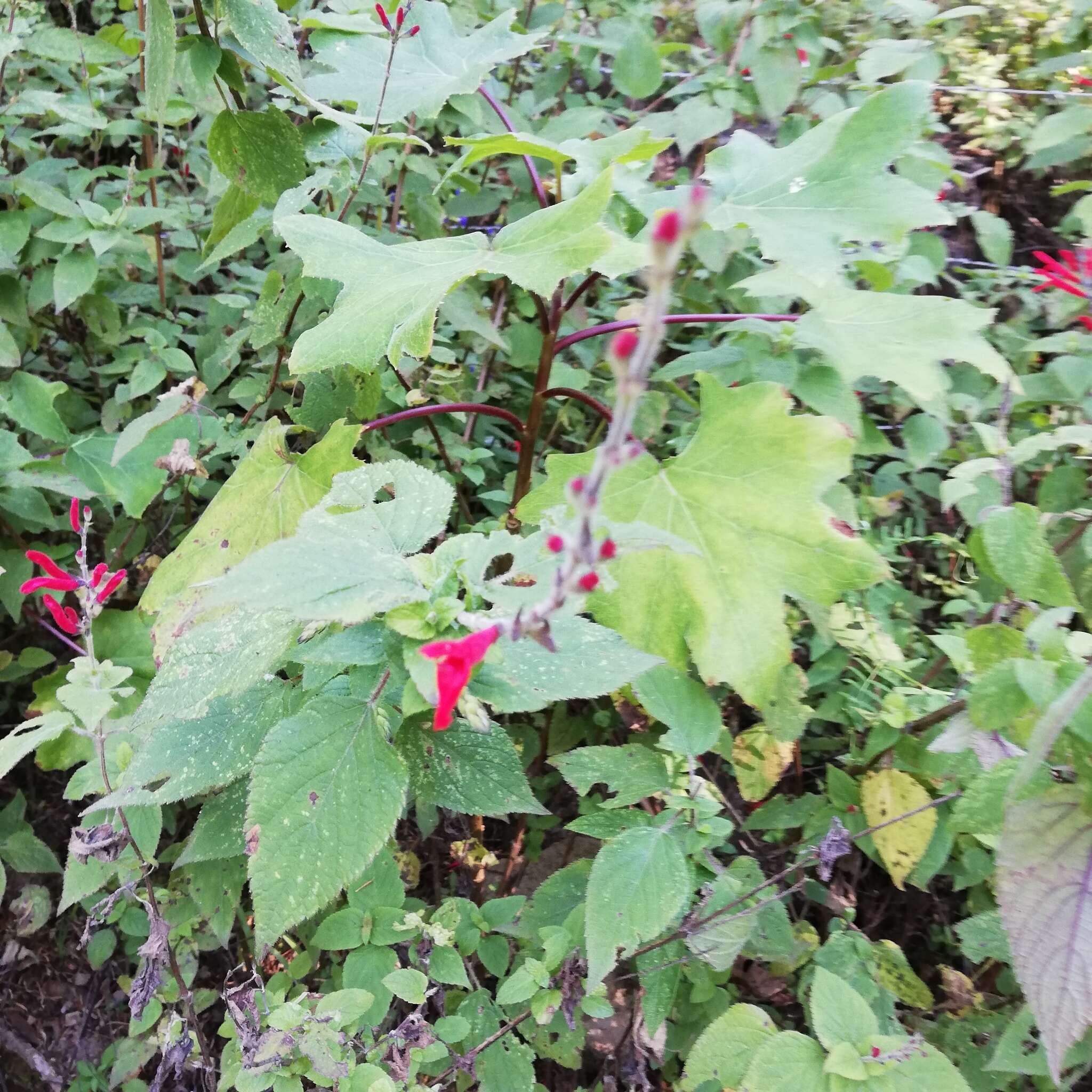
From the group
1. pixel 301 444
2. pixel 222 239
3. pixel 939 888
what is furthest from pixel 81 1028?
pixel 939 888

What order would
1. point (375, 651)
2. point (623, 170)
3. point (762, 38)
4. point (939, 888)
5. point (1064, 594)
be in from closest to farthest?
point (375, 651), point (1064, 594), point (623, 170), point (939, 888), point (762, 38)

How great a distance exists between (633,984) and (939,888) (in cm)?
54

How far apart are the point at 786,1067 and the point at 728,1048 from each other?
4.0 inches

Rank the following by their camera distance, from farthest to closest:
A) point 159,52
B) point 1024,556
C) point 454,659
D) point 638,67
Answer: point 638,67, point 159,52, point 1024,556, point 454,659

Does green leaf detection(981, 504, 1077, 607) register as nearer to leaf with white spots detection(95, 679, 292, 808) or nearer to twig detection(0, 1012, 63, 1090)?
leaf with white spots detection(95, 679, 292, 808)

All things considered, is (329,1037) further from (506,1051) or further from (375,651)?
(375,651)

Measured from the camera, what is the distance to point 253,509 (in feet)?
3.13

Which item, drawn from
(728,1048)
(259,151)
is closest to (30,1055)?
(728,1048)

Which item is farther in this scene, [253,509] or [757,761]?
[757,761]

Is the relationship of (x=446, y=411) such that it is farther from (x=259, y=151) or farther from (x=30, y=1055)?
(x=30, y=1055)

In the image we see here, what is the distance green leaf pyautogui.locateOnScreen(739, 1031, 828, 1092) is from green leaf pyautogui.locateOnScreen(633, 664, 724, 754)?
0.31 meters

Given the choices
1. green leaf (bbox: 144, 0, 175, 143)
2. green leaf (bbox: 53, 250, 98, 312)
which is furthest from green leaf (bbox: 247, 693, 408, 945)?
green leaf (bbox: 53, 250, 98, 312)

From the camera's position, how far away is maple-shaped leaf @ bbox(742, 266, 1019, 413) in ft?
2.73

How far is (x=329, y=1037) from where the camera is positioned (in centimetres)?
69
